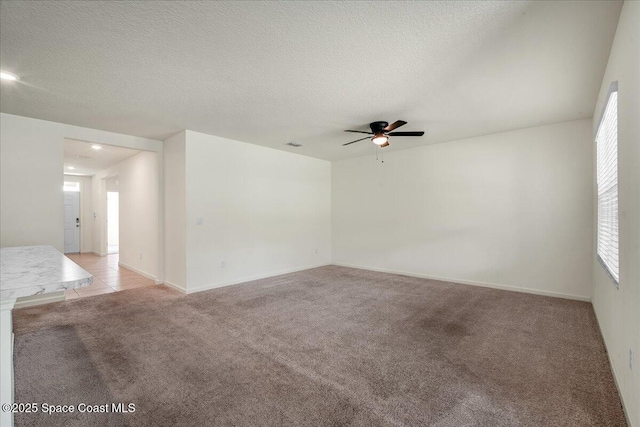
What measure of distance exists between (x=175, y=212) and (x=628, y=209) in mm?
5220

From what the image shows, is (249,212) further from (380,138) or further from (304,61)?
(304,61)

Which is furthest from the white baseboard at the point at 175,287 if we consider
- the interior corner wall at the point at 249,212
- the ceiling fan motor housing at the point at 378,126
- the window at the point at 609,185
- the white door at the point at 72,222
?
the white door at the point at 72,222

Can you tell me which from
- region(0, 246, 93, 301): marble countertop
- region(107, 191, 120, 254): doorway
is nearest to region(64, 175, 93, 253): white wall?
region(107, 191, 120, 254): doorway

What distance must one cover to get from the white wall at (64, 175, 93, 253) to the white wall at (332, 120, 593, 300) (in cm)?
843

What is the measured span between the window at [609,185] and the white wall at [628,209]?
289 mm

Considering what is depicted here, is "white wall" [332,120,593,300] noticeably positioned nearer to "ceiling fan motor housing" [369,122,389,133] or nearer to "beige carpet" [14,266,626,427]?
"beige carpet" [14,266,626,427]

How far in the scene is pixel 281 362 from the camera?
2424 mm

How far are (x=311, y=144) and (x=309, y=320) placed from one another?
3294mm

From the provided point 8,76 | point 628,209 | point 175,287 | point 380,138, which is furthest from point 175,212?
point 628,209

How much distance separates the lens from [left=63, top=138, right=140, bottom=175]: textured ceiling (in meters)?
5.47

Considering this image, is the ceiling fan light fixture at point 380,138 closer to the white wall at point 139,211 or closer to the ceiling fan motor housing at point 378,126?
the ceiling fan motor housing at point 378,126

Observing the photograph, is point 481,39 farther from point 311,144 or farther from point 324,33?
point 311,144

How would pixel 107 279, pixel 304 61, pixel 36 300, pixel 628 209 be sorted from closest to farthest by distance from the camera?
pixel 628 209, pixel 304 61, pixel 36 300, pixel 107 279

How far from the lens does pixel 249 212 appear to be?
548 cm
